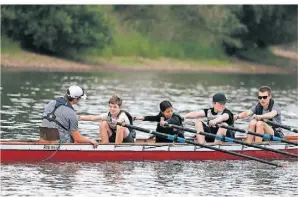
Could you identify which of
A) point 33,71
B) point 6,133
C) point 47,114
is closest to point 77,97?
point 47,114

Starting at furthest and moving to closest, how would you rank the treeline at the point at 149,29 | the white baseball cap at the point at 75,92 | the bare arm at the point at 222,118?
the treeline at the point at 149,29
the bare arm at the point at 222,118
the white baseball cap at the point at 75,92

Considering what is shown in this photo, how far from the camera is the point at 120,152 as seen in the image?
21.7m

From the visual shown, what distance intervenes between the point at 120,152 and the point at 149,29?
137 ft

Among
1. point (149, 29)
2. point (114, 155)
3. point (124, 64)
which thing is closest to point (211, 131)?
point (114, 155)

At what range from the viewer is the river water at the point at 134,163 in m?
18.9

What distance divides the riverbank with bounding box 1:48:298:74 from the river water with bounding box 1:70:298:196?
2.62m

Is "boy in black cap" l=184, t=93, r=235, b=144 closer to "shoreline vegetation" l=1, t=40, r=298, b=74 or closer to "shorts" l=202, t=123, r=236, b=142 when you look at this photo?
"shorts" l=202, t=123, r=236, b=142

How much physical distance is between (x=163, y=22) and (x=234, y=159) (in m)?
41.4

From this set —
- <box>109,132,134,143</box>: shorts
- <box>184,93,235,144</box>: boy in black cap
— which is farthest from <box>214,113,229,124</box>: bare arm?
<box>109,132,134,143</box>: shorts

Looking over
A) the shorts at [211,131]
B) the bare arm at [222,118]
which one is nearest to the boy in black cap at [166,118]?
the shorts at [211,131]

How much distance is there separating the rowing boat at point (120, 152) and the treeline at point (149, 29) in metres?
33.0

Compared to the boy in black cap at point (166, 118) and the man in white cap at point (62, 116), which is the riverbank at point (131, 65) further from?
the man in white cap at point (62, 116)

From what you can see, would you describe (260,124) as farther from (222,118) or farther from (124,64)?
(124,64)

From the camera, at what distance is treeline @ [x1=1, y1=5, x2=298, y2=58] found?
55594mm
